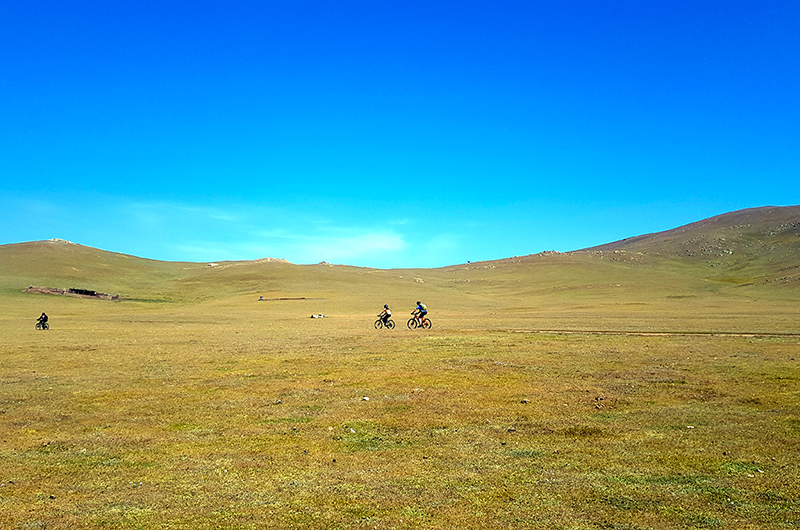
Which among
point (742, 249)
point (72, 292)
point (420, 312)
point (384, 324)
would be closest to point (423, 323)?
point (420, 312)

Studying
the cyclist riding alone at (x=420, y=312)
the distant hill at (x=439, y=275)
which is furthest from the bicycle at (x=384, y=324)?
the distant hill at (x=439, y=275)

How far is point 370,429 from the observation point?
11.5 meters

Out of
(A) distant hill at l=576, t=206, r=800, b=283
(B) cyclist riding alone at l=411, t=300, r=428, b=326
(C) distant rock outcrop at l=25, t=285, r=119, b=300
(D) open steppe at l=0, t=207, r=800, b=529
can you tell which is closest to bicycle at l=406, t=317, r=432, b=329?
(B) cyclist riding alone at l=411, t=300, r=428, b=326

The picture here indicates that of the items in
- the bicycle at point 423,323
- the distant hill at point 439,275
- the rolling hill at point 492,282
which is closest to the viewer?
the bicycle at point 423,323

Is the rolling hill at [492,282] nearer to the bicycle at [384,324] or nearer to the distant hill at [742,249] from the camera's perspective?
the distant hill at [742,249]

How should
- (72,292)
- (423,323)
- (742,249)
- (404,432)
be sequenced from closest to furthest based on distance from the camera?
(404,432), (423,323), (72,292), (742,249)

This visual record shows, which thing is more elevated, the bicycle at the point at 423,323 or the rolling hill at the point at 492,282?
the rolling hill at the point at 492,282

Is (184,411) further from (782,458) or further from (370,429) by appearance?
(782,458)

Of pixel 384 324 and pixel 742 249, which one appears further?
pixel 742 249

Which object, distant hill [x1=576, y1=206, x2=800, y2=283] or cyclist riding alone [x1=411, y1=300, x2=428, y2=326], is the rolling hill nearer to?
distant hill [x1=576, y1=206, x2=800, y2=283]

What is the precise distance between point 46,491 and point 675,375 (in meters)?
15.6

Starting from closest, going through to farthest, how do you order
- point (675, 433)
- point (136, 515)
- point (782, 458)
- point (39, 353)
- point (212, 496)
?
point (136, 515) → point (212, 496) → point (782, 458) → point (675, 433) → point (39, 353)

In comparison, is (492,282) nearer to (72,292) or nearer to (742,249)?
(72,292)

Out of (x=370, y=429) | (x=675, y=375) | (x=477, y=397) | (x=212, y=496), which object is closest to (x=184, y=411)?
(x=370, y=429)
